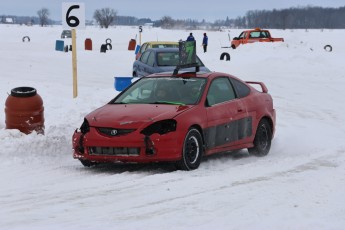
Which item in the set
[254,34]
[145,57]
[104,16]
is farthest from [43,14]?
[145,57]

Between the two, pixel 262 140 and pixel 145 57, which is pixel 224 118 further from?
pixel 145 57

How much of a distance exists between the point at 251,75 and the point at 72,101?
14.3 m

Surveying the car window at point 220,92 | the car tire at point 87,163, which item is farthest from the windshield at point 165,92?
the car tire at point 87,163

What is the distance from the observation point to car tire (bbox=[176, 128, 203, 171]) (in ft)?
27.1

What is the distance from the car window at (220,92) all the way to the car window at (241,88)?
0.14 meters

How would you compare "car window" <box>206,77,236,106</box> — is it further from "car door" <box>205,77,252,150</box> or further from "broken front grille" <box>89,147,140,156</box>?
"broken front grille" <box>89,147,140,156</box>

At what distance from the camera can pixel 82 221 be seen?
18.5ft

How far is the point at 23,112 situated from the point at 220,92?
3554 millimetres

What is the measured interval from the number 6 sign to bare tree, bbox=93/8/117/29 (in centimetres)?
9820

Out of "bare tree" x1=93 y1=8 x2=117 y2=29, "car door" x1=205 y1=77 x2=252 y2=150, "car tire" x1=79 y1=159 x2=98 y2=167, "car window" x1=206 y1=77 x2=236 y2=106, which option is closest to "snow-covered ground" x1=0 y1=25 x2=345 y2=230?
"car tire" x1=79 y1=159 x2=98 y2=167

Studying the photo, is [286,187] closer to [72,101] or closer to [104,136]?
[104,136]

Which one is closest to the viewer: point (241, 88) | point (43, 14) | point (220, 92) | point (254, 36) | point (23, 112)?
point (220, 92)

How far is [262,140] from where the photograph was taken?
1038cm

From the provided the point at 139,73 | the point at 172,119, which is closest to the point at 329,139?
the point at 172,119
